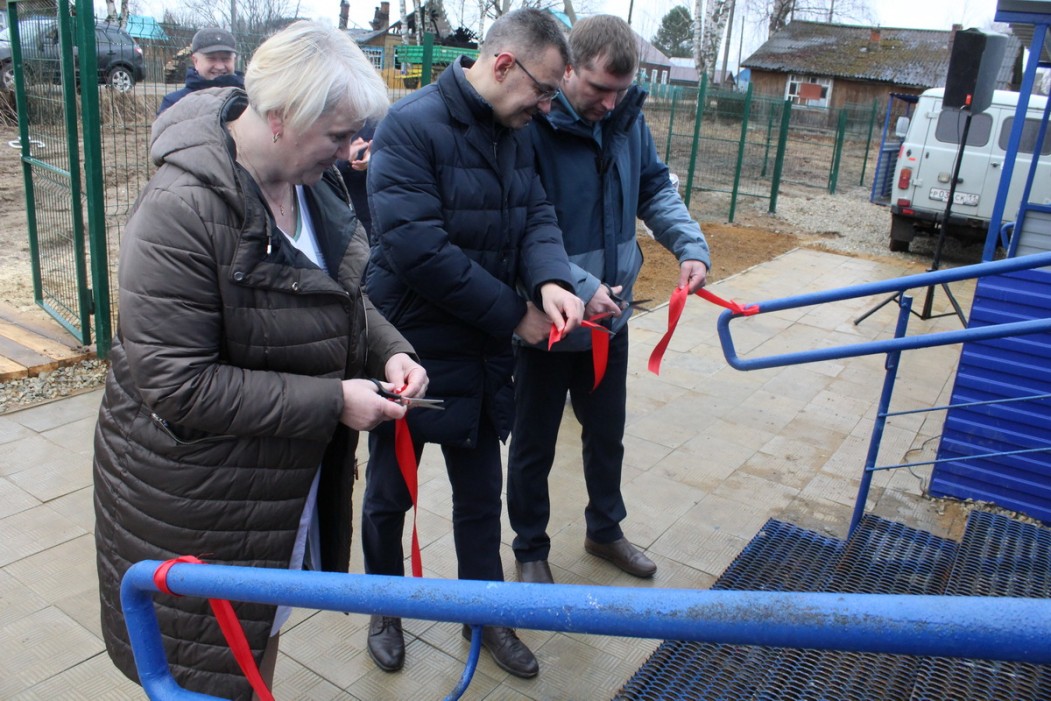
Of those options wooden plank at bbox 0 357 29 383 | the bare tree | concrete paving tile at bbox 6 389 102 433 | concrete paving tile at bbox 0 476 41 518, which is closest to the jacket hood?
concrete paving tile at bbox 0 476 41 518

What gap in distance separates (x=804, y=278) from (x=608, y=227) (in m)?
6.75

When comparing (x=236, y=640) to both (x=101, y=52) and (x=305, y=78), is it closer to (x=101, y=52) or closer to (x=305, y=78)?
(x=305, y=78)

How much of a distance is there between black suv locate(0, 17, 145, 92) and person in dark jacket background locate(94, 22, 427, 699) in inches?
141

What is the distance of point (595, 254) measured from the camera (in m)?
2.86

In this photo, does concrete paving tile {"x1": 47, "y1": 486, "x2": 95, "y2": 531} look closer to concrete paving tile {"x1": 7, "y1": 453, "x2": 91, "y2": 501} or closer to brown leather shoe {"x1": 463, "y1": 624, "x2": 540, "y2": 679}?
concrete paving tile {"x1": 7, "y1": 453, "x2": 91, "y2": 501}

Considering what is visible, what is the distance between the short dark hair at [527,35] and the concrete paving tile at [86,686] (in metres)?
2.10

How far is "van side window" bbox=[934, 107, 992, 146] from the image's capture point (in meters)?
10.4

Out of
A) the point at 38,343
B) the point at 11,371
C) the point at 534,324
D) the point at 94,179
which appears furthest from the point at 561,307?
the point at 38,343

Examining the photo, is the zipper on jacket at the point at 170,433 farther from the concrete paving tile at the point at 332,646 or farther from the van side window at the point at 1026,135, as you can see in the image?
the van side window at the point at 1026,135

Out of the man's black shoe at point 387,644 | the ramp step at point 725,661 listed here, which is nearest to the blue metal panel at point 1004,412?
the ramp step at point 725,661

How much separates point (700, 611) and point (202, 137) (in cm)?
124

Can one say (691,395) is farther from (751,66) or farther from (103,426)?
(751,66)

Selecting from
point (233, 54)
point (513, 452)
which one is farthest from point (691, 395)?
point (233, 54)

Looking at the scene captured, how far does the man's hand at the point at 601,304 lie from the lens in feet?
8.48
